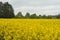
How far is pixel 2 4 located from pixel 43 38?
59.2 meters

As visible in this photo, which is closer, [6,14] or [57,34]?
[57,34]

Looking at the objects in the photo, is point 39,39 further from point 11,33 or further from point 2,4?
point 2,4

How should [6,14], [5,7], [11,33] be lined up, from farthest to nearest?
[5,7] → [6,14] → [11,33]

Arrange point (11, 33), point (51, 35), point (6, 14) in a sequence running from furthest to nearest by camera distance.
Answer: point (6, 14) < point (11, 33) < point (51, 35)

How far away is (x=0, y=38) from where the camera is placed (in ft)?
36.2

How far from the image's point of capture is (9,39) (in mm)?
9688

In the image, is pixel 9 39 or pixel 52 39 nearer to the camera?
pixel 52 39

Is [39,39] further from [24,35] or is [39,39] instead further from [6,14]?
[6,14]

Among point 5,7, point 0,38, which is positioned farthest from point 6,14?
point 0,38

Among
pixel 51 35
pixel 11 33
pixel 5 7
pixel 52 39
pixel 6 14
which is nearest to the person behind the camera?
pixel 52 39

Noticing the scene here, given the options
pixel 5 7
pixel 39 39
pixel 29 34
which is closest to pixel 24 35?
pixel 29 34

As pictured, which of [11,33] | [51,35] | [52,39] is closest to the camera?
[52,39]

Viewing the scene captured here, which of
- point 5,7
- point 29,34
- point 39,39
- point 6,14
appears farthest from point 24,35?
point 5,7

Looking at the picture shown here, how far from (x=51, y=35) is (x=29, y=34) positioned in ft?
3.36
